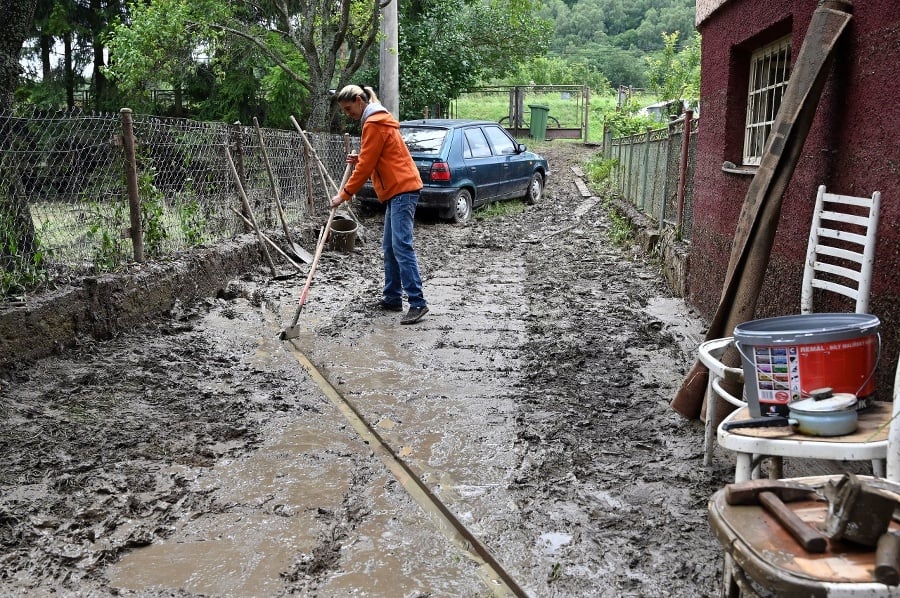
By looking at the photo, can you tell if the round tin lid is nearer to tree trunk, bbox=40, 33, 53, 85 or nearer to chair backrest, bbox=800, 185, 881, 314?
chair backrest, bbox=800, 185, 881, 314

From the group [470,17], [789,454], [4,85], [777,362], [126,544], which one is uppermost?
[470,17]

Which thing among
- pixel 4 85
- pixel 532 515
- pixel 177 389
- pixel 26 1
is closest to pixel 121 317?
pixel 177 389

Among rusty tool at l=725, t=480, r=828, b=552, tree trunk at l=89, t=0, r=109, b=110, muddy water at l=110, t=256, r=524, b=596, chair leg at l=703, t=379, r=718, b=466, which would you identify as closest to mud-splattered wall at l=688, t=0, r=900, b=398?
chair leg at l=703, t=379, r=718, b=466

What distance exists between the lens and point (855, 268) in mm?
3498

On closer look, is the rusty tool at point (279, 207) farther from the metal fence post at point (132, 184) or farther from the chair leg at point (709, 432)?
the chair leg at point (709, 432)

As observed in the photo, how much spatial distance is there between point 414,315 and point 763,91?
3189 mm

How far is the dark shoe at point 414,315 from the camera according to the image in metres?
6.38

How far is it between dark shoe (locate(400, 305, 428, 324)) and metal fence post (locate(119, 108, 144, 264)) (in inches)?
88.1

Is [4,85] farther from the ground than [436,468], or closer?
farther from the ground

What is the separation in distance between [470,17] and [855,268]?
17507mm

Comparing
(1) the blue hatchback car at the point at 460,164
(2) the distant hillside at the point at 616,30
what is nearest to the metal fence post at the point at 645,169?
(1) the blue hatchback car at the point at 460,164

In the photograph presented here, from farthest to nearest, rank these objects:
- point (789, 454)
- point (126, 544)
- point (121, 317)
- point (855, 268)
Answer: point (121, 317) < point (855, 268) < point (126, 544) < point (789, 454)

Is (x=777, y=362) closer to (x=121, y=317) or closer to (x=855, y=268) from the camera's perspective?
(x=855, y=268)

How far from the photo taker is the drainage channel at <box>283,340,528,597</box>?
8.84 ft
